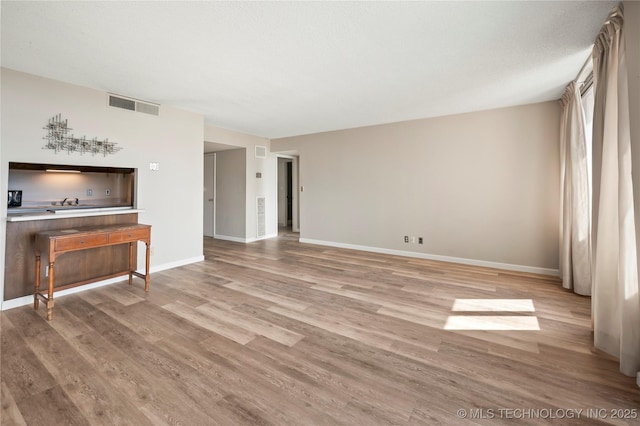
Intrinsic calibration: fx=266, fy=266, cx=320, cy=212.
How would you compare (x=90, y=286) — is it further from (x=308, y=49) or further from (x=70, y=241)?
(x=308, y=49)

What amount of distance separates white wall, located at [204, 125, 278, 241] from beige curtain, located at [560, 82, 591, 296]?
573cm

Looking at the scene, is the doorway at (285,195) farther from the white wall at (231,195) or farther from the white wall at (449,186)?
the white wall at (449,186)

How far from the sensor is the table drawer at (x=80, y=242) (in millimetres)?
2695

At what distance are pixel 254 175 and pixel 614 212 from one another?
6053mm

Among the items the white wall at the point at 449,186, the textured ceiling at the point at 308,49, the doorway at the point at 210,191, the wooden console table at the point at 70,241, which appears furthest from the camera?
the doorway at the point at 210,191

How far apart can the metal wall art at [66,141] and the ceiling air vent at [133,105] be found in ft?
1.78

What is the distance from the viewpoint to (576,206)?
3230 mm

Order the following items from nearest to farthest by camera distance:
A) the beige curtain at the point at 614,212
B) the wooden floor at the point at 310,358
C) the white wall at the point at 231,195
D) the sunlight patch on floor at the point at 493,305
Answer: the wooden floor at the point at 310,358, the beige curtain at the point at 614,212, the sunlight patch on floor at the point at 493,305, the white wall at the point at 231,195

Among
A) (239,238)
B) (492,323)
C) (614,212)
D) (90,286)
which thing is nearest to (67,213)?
(90,286)

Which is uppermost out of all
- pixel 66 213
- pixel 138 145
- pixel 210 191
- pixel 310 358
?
pixel 138 145

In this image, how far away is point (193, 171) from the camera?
4.63 metres

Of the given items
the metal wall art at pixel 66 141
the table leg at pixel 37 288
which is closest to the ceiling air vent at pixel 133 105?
the metal wall art at pixel 66 141

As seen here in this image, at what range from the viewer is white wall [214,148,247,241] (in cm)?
647

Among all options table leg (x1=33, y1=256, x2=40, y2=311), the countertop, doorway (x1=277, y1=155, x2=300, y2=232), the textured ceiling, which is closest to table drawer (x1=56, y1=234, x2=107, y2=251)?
table leg (x1=33, y1=256, x2=40, y2=311)
